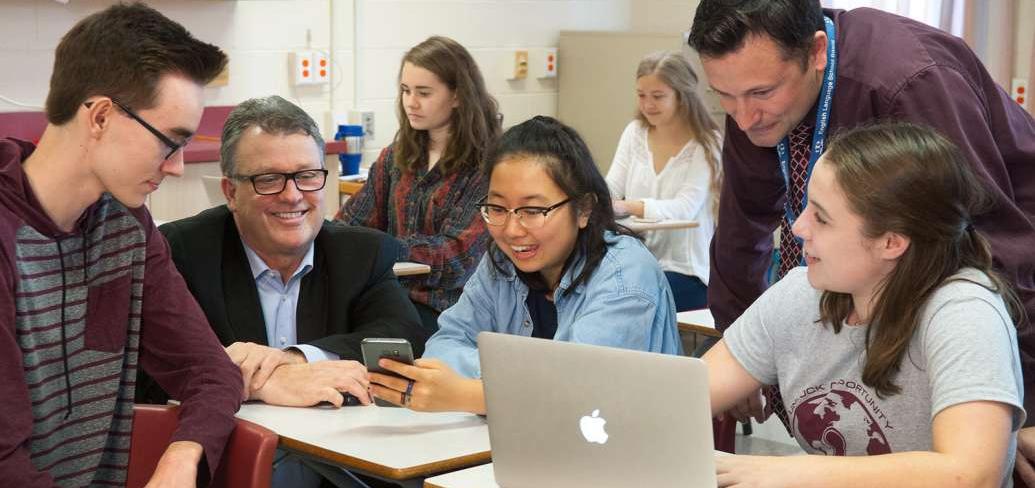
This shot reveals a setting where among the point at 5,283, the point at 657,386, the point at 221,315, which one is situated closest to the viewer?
the point at 657,386

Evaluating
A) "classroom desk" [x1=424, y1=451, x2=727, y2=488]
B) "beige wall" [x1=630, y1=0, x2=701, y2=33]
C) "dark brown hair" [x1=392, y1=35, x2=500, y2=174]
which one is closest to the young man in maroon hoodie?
"classroom desk" [x1=424, y1=451, x2=727, y2=488]

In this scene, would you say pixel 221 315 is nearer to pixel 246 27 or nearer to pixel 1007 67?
pixel 246 27

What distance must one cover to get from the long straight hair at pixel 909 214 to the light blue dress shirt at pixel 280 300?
48.9 inches

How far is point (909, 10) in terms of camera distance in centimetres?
600

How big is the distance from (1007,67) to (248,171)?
4.23 m

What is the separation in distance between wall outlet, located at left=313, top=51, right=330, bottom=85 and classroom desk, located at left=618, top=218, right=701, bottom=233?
176 cm

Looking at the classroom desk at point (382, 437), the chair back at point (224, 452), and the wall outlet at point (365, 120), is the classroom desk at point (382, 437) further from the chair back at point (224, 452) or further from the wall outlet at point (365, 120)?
the wall outlet at point (365, 120)

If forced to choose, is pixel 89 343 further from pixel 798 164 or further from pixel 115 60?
pixel 798 164

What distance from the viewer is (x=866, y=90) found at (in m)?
2.06

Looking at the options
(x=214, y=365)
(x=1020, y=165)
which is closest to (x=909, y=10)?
(x=1020, y=165)

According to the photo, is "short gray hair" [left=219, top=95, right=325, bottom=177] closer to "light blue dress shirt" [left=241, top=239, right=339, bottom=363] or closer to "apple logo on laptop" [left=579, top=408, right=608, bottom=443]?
"light blue dress shirt" [left=241, top=239, right=339, bottom=363]

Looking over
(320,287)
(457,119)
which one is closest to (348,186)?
(457,119)

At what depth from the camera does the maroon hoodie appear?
187 cm

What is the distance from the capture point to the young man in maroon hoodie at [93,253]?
190cm
